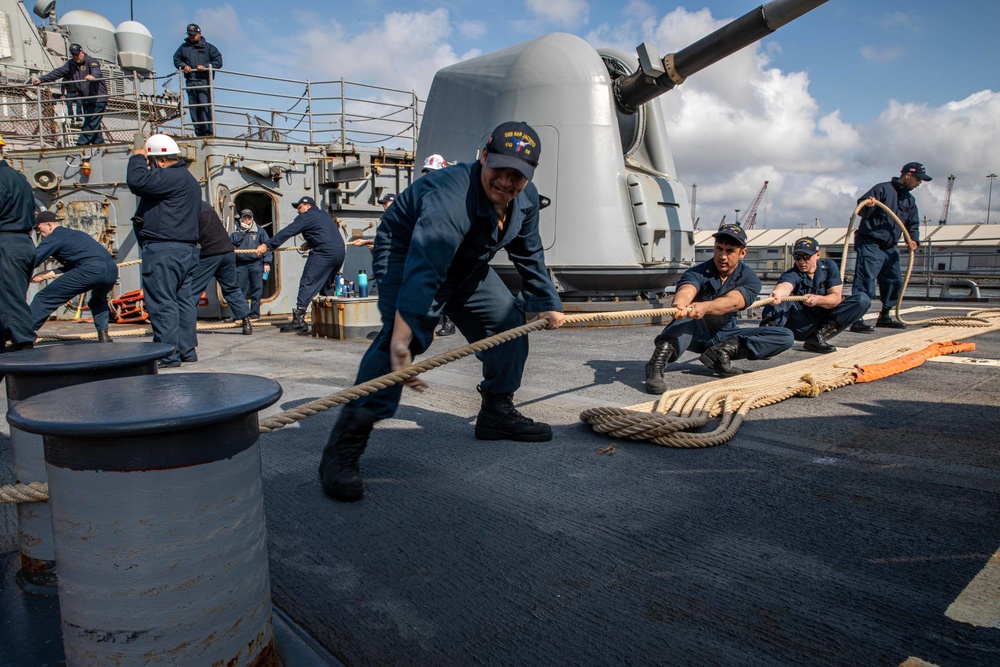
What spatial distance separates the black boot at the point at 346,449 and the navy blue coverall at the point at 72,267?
14.7 feet

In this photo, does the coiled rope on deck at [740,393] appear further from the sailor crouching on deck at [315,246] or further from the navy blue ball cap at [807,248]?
the sailor crouching on deck at [315,246]

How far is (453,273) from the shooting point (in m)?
2.71

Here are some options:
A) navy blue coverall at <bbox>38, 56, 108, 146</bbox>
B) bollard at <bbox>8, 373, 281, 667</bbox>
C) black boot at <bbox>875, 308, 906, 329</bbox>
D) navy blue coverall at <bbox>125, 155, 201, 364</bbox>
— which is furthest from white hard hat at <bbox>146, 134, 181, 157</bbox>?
black boot at <bbox>875, 308, 906, 329</bbox>

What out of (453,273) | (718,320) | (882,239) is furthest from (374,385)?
(882,239)

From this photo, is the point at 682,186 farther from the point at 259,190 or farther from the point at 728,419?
the point at 259,190

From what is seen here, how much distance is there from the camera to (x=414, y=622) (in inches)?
64.2

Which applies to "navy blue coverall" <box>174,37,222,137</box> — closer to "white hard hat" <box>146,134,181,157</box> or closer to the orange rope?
"white hard hat" <box>146,134,181,157</box>

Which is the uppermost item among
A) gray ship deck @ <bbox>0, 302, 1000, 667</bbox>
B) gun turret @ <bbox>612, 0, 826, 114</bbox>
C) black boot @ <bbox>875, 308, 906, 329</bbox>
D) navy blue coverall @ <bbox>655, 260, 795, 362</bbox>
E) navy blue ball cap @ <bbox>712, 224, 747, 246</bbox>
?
gun turret @ <bbox>612, 0, 826, 114</bbox>

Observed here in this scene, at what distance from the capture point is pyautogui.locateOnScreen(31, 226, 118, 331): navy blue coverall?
5691 millimetres

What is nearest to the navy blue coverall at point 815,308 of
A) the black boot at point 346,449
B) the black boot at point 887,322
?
the black boot at point 887,322

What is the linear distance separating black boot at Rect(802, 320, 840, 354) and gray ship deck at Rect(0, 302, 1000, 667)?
2047 mm

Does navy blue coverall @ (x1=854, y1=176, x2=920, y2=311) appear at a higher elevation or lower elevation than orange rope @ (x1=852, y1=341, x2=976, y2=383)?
higher

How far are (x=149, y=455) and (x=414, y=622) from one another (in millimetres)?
764

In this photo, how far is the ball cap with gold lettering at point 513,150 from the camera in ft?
7.66
